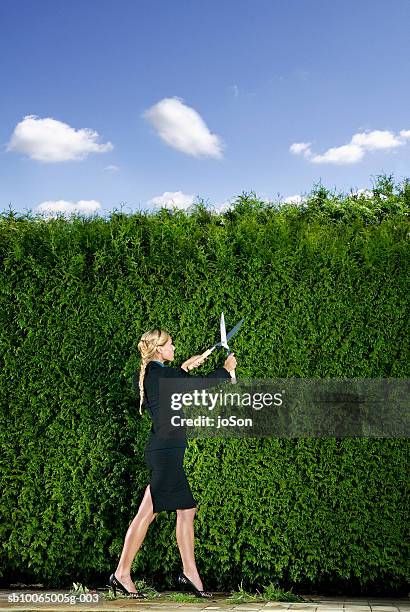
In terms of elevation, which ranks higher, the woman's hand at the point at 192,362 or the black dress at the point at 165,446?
the woman's hand at the point at 192,362

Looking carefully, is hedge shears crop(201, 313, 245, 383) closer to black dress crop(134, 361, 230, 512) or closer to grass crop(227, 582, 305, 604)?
black dress crop(134, 361, 230, 512)

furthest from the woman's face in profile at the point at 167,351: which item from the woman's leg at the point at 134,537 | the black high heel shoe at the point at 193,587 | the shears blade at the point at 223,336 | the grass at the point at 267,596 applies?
the grass at the point at 267,596

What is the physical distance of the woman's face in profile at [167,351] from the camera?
270 inches

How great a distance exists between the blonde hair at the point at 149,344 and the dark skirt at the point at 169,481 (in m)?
0.54

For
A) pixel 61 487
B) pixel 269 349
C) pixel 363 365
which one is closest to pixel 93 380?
pixel 61 487

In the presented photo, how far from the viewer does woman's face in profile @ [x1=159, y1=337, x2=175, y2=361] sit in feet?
22.5

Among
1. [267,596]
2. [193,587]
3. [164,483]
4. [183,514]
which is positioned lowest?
[267,596]

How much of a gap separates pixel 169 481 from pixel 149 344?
4.06 feet

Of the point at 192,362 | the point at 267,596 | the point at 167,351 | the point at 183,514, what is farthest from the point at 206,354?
the point at 267,596

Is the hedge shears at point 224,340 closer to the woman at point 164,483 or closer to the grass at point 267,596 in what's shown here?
the woman at point 164,483

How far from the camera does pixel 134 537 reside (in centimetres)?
665

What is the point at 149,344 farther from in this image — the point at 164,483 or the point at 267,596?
the point at 267,596

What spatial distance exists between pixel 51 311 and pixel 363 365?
2959 millimetres

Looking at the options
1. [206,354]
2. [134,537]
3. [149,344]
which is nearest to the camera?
[134,537]
